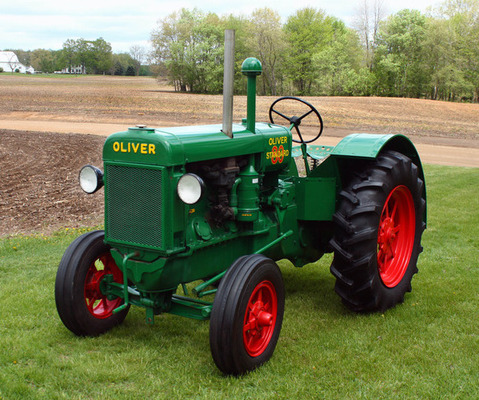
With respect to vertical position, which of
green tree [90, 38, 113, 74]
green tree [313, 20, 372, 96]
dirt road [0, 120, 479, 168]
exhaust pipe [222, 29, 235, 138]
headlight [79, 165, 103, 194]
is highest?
green tree [90, 38, 113, 74]

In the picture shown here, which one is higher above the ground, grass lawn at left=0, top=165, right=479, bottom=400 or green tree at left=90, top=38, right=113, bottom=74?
green tree at left=90, top=38, right=113, bottom=74

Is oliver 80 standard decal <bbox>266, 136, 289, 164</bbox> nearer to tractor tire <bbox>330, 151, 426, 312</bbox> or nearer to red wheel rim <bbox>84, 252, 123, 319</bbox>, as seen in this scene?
tractor tire <bbox>330, 151, 426, 312</bbox>

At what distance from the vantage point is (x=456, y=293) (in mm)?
4566

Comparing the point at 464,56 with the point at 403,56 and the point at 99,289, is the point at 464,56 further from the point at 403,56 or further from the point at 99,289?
the point at 99,289

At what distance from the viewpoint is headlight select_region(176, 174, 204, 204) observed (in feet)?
10.0

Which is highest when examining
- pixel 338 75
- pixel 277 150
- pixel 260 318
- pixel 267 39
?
pixel 267 39

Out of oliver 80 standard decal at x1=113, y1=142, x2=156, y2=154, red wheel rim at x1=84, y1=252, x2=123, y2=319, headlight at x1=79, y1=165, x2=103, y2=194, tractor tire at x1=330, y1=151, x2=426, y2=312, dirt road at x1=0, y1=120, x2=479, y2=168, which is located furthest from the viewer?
dirt road at x1=0, y1=120, x2=479, y2=168

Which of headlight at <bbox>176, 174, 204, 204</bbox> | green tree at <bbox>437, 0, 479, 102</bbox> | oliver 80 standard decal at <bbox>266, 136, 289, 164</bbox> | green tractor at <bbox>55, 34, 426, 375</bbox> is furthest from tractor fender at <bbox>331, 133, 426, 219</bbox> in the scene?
green tree at <bbox>437, 0, 479, 102</bbox>

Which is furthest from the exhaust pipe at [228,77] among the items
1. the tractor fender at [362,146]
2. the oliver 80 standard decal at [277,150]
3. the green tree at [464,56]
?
the green tree at [464,56]

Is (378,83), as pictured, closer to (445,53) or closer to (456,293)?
(445,53)

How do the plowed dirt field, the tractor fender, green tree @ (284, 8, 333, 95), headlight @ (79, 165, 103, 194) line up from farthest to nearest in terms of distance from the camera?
green tree @ (284, 8, 333, 95) < the plowed dirt field < the tractor fender < headlight @ (79, 165, 103, 194)

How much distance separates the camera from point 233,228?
370 centimetres

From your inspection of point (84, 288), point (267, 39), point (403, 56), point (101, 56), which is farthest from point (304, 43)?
point (84, 288)

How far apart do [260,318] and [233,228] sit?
0.66m
